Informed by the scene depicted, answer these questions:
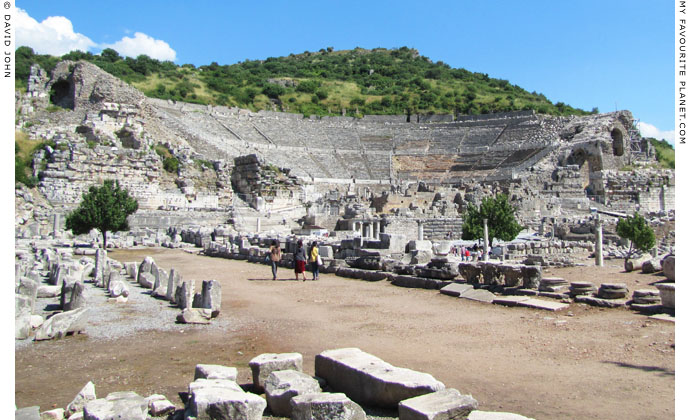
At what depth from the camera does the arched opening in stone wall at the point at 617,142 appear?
49834 millimetres

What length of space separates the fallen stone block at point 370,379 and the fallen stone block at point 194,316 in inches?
142

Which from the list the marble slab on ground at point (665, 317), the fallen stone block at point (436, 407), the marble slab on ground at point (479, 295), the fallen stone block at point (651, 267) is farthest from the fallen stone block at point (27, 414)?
the fallen stone block at point (651, 267)

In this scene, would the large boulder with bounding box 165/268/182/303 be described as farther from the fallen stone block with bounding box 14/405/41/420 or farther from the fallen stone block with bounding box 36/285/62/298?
the fallen stone block with bounding box 14/405/41/420

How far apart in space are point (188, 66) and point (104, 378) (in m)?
91.0

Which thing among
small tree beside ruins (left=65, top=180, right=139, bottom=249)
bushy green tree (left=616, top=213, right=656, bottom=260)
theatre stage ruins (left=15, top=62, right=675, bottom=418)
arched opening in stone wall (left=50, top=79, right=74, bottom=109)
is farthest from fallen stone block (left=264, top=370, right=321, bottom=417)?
arched opening in stone wall (left=50, top=79, right=74, bottom=109)

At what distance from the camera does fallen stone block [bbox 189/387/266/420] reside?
12.9ft

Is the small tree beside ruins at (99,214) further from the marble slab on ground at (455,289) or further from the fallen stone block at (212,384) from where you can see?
the fallen stone block at (212,384)

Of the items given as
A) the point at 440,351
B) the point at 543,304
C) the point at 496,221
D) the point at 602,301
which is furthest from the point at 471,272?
the point at 496,221

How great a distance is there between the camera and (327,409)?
12.9ft

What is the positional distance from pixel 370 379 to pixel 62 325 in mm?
5023

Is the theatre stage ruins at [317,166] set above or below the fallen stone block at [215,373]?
above

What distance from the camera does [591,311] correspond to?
841 cm

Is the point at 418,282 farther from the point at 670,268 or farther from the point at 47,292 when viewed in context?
the point at 47,292

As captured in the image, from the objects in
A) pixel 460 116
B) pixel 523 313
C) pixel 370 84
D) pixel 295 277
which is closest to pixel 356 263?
pixel 295 277
